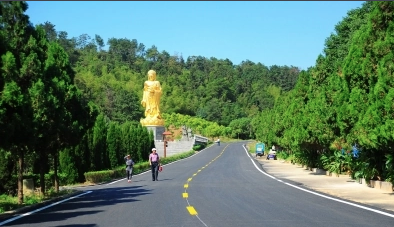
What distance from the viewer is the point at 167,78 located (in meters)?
155

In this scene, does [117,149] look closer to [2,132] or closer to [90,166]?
[90,166]

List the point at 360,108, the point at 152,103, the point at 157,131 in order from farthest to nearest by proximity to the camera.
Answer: the point at 152,103 < the point at 157,131 < the point at 360,108

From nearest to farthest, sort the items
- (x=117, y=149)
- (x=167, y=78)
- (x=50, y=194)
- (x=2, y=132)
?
(x=2, y=132) < (x=50, y=194) < (x=117, y=149) < (x=167, y=78)

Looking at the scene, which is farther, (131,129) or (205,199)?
(131,129)

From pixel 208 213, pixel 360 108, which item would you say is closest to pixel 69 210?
pixel 208 213

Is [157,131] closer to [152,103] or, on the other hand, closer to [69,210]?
[152,103]

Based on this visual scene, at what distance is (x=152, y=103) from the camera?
87312 millimetres

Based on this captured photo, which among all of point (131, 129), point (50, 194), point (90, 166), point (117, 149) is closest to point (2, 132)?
point (50, 194)

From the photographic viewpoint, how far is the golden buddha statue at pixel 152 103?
277 feet

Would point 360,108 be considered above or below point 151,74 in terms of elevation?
below

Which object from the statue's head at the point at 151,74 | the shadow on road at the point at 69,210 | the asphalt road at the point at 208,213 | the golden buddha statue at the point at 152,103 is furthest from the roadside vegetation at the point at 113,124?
the statue's head at the point at 151,74

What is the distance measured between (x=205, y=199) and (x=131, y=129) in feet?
127

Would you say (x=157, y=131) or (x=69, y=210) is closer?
(x=69, y=210)

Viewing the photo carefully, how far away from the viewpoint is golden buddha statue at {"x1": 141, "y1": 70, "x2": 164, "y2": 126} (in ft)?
277
